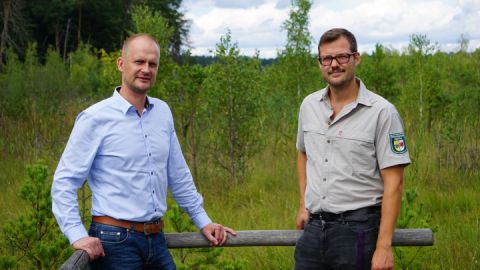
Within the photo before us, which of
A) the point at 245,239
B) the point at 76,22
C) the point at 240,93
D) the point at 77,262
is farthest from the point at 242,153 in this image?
the point at 76,22

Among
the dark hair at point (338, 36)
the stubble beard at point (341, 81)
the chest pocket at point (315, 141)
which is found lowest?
the chest pocket at point (315, 141)

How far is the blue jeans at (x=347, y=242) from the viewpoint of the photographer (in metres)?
2.99

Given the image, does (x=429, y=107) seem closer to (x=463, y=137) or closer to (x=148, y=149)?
(x=463, y=137)

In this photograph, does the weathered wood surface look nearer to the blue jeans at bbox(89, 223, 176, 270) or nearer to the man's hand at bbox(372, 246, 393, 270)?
the blue jeans at bbox(89, 223, 176, 270)

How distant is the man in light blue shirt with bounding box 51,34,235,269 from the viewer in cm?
288

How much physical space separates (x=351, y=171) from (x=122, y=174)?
1066 millimetres

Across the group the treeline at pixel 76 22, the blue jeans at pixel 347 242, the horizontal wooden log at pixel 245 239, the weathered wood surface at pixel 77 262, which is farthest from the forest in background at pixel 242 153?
the treeline at pixel 76 22

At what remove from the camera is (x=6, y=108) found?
43.5 feet

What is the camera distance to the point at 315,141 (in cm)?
315

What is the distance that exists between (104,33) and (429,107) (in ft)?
113

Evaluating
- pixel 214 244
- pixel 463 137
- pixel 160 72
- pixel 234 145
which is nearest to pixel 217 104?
pixel 234 145

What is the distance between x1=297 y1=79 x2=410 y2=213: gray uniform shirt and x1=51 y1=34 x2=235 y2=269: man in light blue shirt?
29.8 inches

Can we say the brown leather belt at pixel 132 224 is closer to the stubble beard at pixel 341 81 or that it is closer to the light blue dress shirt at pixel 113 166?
the light blue dress shirt at pixel 113 166

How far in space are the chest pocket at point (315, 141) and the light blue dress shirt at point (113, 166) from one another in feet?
2.33
